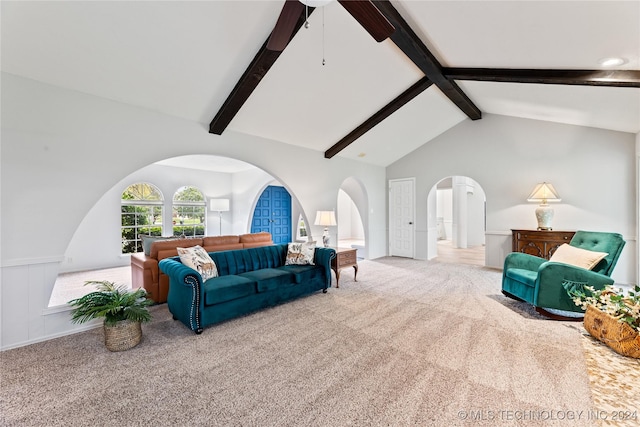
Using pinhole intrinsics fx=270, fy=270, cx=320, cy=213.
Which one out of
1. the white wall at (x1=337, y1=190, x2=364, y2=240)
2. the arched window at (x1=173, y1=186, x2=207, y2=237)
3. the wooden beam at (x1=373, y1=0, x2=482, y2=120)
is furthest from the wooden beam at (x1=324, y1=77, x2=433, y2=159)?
the white wall at (x1=337, y1=190, x2=364, y2=240)

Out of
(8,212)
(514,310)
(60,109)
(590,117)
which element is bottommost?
(514,310)

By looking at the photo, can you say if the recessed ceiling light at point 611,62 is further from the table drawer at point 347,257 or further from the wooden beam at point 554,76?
the table drawer at point 347,257

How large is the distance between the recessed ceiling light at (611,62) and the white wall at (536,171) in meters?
2.48

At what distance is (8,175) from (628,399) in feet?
14.2

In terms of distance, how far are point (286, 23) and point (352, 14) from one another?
48 cm

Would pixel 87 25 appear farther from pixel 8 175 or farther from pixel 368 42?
pixel 368 42

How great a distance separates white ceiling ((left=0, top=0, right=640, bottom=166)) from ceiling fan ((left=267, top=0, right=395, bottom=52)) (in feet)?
2.34

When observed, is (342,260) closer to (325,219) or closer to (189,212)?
(325,219)

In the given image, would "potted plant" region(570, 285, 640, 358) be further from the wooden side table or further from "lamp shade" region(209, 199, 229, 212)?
"lamp shade" region(209, 199, 229, 212)

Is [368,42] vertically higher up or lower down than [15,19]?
higher up

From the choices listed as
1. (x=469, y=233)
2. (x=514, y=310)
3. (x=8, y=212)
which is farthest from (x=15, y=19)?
(x=469, y=233)

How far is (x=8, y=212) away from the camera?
2541 mm

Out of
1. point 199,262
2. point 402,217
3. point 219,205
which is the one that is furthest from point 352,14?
point 219,205

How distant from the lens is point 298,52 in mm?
3168
